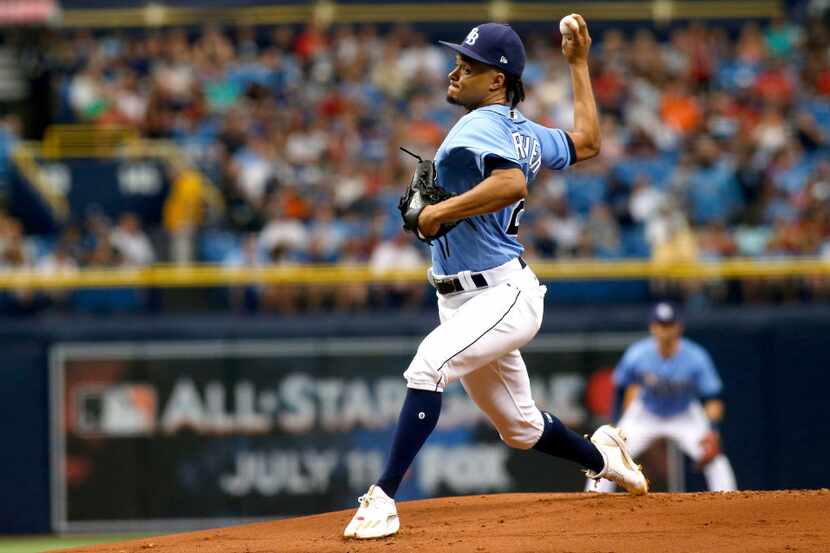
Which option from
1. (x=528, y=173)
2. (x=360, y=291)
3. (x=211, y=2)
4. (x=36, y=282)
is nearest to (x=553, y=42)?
(x=211, y=2)

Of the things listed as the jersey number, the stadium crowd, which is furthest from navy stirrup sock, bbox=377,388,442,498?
the stadium crowd

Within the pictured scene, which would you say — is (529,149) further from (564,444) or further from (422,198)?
(564,444)

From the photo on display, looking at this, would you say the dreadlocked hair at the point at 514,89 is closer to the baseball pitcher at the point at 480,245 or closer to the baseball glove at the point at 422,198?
the baseball pitcher at the point at 480,245

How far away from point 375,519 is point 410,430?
357mm

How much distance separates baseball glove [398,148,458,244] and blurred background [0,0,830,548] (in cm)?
562

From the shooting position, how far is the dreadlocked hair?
5.61 meters

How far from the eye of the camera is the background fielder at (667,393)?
9.60 m

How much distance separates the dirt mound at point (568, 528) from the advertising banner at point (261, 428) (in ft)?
14.8

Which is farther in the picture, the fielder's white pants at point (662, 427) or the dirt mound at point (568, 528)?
the fielder's white pants at point (662, 427)

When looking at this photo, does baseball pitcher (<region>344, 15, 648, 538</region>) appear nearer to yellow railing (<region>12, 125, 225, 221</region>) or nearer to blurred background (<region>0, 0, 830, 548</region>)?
blurred background (<region>0, 0, 830, 548</region>)

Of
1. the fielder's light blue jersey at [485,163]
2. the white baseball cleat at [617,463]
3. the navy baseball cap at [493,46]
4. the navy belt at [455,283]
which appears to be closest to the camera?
the fielder's light blue jersey at [485,163]

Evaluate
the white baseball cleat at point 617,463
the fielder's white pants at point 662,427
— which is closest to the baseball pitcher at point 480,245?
the white baseball cleat at point 617,463

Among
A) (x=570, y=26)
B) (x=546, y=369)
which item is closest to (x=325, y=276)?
(x=546, y=369)

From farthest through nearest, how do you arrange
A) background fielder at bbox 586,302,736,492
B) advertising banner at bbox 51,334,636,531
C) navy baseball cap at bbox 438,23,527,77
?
advertising banner at bbox 51,334,636,531 → background fielder at bbox 586,302,736,492 → navy baseball cap at bbox 438,23,527,77
